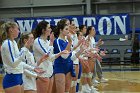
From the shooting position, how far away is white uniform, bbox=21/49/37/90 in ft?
16.3

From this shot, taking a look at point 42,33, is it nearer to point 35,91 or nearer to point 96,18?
point 35,91

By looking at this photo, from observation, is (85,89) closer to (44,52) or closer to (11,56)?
(44,52)

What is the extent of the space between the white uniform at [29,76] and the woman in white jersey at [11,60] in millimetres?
444

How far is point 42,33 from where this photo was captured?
208 inches

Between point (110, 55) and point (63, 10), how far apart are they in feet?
16.2

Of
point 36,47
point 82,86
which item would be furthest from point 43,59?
point 82,86

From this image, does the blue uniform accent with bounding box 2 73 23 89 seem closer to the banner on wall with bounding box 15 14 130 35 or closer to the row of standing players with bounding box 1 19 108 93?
the row of standing players with bounding box 1 19 108 93

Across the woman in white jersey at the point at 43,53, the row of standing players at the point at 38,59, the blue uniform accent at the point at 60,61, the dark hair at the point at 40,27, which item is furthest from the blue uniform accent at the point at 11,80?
the blue uniform accent at the point at 60,61

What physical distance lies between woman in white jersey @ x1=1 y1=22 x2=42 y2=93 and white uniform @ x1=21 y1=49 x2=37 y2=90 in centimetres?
44

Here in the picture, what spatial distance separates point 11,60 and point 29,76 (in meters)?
0.74

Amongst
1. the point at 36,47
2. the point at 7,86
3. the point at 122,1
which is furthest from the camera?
the point at 122,1

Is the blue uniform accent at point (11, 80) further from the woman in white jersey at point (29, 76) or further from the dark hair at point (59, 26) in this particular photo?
the dark hair at point (59, 26)

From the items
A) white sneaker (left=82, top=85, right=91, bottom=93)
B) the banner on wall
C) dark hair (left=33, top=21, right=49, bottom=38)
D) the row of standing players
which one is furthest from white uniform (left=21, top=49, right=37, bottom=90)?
the banner on wall

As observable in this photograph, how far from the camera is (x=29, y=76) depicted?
16.6 ft
